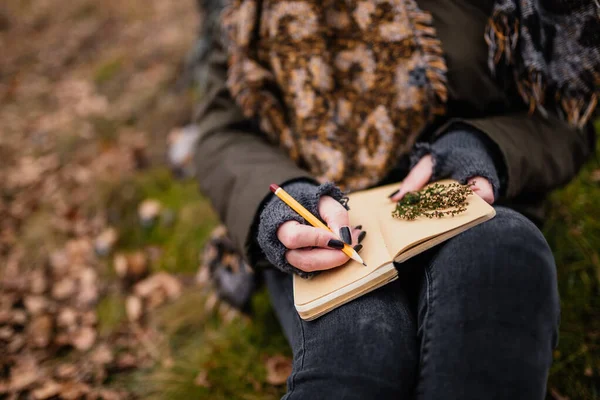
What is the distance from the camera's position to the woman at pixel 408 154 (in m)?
0.89

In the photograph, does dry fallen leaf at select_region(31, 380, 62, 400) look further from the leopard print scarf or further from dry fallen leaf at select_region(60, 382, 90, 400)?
the leopard print scarf

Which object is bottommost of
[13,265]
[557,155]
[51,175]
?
[13,265]

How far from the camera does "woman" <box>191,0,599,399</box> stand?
89cm

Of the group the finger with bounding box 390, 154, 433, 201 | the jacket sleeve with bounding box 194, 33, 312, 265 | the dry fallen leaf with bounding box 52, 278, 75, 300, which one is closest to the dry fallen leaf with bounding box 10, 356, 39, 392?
the dry fallen leaf with bounding box 52, 278, 75, 300

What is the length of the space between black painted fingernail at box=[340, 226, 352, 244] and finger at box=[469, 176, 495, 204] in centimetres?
38

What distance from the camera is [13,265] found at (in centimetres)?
266

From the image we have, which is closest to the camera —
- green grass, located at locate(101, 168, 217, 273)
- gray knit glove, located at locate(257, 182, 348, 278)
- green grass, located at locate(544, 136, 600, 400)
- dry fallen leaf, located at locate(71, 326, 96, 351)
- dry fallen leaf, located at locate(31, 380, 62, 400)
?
gray knit glove, located at locate(257, 182, 348, 278)

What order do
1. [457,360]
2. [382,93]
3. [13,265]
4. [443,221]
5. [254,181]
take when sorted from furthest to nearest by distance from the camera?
[13,265] → [382,93] → [254,181] → [443,221] → [457,360]

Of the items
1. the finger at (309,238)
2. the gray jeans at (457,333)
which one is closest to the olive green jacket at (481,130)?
the finger at (309,238)

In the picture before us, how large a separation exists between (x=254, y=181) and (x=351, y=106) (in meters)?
0.49

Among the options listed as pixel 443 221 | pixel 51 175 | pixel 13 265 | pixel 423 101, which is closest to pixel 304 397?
pixel 443 221

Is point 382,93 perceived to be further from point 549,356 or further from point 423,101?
point 549,356

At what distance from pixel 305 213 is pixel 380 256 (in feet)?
0.76

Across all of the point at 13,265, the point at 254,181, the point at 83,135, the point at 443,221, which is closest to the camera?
the point at 443,221
